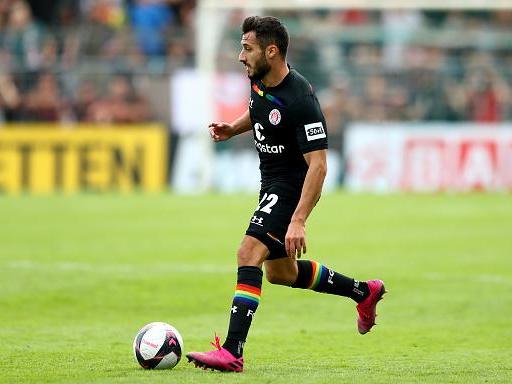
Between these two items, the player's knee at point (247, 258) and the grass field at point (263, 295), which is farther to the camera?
the grass field at point (263, 295)

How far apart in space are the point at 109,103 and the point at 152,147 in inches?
55.9

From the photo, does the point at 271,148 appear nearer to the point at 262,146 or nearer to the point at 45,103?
the point at 262,146

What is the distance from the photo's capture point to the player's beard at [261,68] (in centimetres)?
796

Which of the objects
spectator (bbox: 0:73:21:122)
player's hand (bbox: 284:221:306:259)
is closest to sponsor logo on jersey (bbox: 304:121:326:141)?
player's hand (bbox: 284:221:306:259)

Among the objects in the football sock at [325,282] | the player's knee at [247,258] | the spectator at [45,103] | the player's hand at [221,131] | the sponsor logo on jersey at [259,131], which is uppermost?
the sponsor logo on jersey at [259,131]

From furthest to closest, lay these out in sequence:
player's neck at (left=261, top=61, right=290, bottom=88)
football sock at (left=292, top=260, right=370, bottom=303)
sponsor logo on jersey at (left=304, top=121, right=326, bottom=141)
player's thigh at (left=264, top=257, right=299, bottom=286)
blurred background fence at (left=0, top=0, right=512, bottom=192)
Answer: blurred background fence at (left=0, top=0, right=512, bottom=192) → football sock at (left=292, top=260, right=370, bottom=303) → player's thigh at (left=264, top=257, right=299, bottom=286) → player's neck at (left=261, top=61, right=290, bottom=88) → sponsor logo on jersey at (left=304, top=121, right=326, bottom=141)

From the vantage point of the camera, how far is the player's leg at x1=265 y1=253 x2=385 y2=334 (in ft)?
28.1

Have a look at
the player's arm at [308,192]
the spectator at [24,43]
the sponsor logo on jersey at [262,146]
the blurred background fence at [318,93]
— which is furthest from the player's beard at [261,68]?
the spectator at [24,43]

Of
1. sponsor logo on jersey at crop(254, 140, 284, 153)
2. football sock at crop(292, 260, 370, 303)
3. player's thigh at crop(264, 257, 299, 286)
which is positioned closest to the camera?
sponsor logo on jersey at crop(254, 140, 284, 153)

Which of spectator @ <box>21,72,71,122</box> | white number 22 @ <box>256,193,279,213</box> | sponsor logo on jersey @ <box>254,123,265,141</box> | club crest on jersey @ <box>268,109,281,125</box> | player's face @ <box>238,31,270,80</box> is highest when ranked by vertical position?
player's face @ <box>238,31,270,80</box>

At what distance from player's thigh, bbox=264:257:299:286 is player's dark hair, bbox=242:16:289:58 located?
1.45m

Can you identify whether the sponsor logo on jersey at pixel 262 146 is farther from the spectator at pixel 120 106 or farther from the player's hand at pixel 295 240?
the spectator at pixel 120 106

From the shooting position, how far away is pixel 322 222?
19453mm

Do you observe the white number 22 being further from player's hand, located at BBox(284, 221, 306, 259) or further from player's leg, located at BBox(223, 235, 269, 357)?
player's hand, located at BBox(284, 221, 306, 259)
